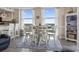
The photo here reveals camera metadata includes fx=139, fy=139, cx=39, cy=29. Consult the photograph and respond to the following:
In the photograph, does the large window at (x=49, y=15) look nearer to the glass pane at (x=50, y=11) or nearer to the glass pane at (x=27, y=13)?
the glass pane at (x=50, y=11)

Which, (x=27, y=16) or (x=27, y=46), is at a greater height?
(x=27, y=16)

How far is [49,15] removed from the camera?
2807 mm

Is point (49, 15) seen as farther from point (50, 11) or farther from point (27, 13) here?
point (27, 13)

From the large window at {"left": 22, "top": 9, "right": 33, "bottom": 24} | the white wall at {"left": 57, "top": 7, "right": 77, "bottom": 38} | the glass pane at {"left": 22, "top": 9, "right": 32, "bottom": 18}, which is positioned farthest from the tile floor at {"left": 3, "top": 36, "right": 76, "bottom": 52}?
the glass pane at {"left": 22, "top": 9, "right": 32, "bottom": 18}

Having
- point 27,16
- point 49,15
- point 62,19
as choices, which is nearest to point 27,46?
point 27,16

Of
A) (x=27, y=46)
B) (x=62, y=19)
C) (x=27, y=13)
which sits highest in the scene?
(x=27, y=13)

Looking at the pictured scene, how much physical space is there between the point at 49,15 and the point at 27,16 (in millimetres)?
449

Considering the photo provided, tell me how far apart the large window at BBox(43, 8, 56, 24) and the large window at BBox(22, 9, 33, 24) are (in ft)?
0.93

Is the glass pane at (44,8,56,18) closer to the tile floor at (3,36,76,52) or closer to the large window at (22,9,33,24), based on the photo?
the large window at (22,9,33,24)

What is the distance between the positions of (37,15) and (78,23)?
83 cm

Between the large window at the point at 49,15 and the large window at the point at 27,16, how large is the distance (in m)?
0.28
